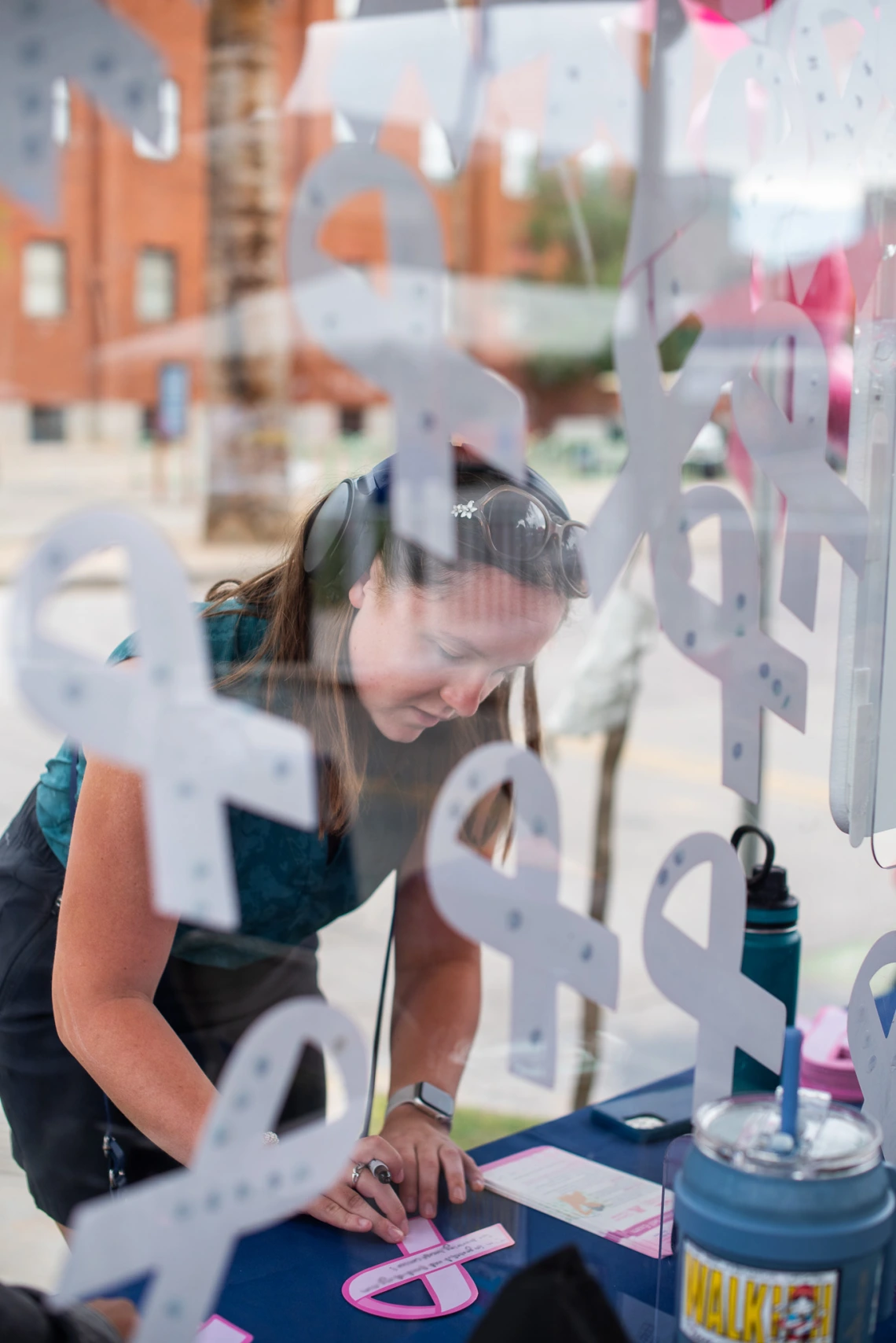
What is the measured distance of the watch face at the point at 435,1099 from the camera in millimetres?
1231

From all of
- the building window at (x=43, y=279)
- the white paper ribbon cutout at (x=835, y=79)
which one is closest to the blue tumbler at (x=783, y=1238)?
the white paper ribbon cutout at (x=835, y=79)

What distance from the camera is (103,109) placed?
74 cm

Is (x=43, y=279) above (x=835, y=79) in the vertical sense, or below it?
below

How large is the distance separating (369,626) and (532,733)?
31 centimetres

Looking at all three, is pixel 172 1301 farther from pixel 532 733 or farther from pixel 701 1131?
pixel 532 733

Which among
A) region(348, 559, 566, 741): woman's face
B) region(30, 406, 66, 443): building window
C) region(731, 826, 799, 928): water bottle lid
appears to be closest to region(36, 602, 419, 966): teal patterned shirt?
region(348, 559, 566, 741): woman's face

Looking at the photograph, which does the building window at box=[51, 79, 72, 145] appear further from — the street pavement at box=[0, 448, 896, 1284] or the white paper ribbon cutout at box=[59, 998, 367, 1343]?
the white paper ribbon cutout at box=[59, 998, 367, 1343]

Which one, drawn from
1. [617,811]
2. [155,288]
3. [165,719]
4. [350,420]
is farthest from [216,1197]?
[617,811]

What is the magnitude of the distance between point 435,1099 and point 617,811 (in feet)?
11.6

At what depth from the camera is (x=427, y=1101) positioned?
1.23 m

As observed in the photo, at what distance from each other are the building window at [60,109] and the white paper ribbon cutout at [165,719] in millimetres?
260

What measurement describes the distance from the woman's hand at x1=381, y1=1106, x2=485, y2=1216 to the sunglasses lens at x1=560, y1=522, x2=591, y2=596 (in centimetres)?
49

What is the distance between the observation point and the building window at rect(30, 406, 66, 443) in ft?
8.46

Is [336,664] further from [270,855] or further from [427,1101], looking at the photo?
[427,1101]
